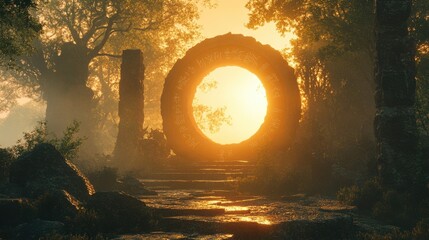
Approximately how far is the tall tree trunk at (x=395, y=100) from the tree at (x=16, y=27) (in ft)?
29.7

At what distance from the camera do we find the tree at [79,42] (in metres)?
29.3

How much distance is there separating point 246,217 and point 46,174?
4.63m

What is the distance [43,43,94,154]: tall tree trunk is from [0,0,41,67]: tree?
1444cm

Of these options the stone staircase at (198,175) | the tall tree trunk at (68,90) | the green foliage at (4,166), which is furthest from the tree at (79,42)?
the green foliage at (4,166)

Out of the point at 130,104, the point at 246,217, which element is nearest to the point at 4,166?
the point at 246,217

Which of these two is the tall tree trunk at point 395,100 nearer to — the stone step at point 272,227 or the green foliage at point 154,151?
the stone step at point 272,227

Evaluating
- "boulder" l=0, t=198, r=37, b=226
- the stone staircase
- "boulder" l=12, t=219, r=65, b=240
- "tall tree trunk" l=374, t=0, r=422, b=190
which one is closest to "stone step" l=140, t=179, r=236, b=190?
the stone staircase

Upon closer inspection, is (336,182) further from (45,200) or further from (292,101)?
(45,200)

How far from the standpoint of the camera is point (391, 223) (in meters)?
9.04

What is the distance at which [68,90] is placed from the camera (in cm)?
2938

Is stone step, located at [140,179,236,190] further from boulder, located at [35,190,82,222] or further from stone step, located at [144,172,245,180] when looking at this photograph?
boulder, located at [35,190,82,222]

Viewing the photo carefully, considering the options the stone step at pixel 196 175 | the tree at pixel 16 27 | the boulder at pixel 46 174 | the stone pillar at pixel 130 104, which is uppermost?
the tree at pixel 16 27

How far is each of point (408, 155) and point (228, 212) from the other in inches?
174

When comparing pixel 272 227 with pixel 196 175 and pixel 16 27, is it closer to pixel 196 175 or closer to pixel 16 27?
pixel 196 175
